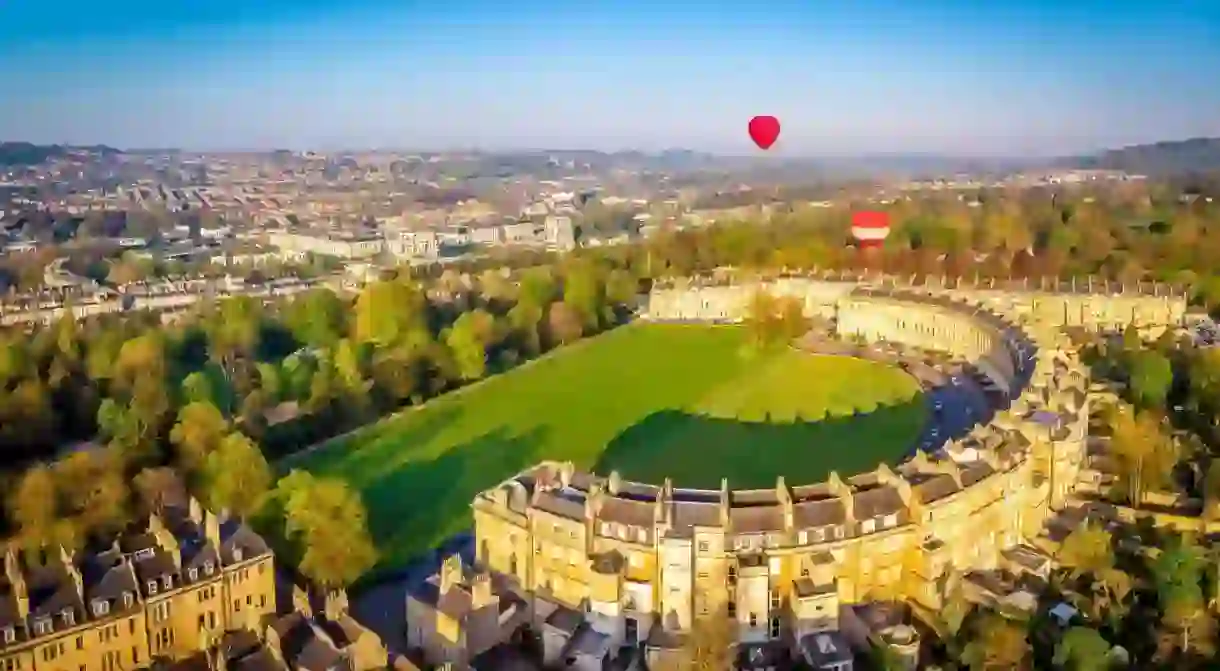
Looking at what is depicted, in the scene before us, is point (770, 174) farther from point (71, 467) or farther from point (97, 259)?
point (71, 467)

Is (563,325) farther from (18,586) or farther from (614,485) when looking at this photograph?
(18,586)

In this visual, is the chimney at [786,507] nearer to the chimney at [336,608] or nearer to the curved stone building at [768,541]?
the curved stone building at [768,541]

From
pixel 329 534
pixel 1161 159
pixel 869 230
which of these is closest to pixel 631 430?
pixel 329 534

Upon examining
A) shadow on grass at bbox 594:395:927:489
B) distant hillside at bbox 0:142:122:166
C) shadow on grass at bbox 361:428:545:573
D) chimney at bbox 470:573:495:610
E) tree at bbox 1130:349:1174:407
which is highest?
distant hillside at bbox 0:142:122:166

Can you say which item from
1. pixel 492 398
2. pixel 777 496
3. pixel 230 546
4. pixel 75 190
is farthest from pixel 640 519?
pixel 75 190

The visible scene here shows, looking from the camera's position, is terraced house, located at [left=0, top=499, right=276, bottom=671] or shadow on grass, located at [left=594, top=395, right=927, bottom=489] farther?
shadow on grass, located at [left=594, top=395, right=927, bottom=489]

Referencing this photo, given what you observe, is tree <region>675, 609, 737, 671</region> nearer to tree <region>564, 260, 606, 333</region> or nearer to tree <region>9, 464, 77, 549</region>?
tree <region>9, 464, 77, 549</region>

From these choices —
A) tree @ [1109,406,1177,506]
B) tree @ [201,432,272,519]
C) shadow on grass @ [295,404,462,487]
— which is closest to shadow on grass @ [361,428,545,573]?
shadow on grass @ [295,404,462,487]
